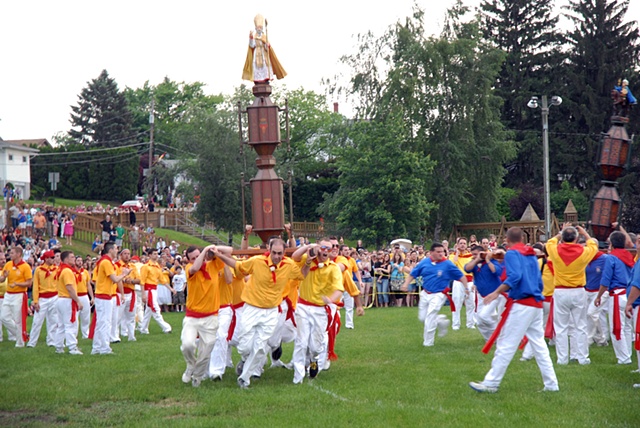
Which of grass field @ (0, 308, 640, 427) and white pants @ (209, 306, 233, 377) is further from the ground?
white pants @ (209, 306, 233, 377)

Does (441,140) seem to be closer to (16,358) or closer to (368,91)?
(368,91)

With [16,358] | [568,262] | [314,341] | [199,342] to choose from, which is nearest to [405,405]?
[314,341]

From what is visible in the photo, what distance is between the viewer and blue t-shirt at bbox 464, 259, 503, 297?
1486 cm

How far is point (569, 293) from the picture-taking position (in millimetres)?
13406

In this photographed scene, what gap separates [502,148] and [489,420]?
40.0 m

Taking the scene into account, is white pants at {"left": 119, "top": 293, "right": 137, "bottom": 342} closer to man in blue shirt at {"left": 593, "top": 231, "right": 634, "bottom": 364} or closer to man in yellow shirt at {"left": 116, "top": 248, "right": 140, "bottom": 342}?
man in yellow shirt at {"left": 116, "top": 248, "right": 140, "bottom": 342}

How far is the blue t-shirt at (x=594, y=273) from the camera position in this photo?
47.6 feet

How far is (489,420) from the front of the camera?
9281 millimetres

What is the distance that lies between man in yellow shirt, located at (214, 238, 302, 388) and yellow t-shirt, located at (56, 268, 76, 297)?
5823 millimetres

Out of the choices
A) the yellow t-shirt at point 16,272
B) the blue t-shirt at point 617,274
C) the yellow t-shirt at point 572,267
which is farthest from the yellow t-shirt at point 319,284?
the yellow t-shirt at point 16,272

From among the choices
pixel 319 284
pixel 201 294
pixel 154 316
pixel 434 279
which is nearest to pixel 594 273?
pixel 434 279

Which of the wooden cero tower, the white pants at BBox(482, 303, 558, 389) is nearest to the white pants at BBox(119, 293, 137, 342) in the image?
the wooden cero tower

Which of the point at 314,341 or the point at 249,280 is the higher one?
the point at 249,280

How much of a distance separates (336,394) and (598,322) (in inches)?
274
